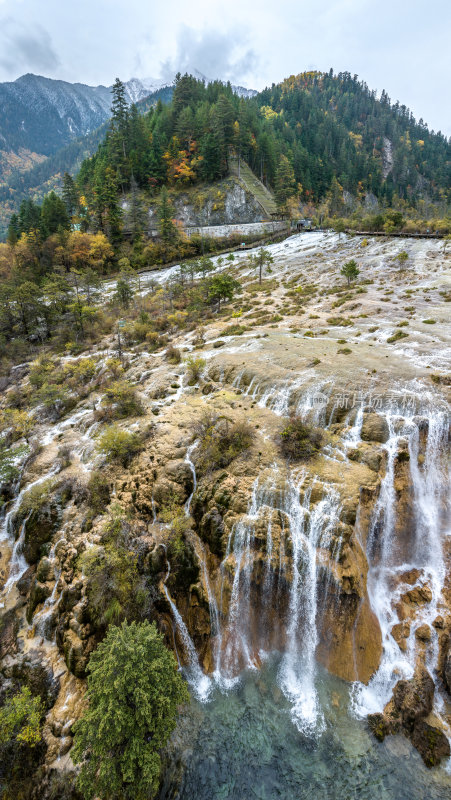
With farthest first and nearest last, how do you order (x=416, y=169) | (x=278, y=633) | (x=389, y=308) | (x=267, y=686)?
(x=416, y=169), (x=389, y=308), (x=278, y=633), (x=267, y=686)

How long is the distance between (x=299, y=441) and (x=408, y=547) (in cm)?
647

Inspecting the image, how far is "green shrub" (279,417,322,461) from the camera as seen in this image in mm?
16438

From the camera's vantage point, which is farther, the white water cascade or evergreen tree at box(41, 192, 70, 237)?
evergreen tree at box(41, 192, 70, 237)

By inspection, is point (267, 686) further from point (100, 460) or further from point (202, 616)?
point (100, 460)

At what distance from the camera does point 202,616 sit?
13.5 meters

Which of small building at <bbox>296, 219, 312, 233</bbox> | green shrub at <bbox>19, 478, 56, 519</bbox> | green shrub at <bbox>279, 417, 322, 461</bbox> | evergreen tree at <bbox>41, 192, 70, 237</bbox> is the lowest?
green shrub at <bbox>19, 478, 56, 519</bbox>

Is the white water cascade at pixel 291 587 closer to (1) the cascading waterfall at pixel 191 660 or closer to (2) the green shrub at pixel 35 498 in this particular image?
(1) the cascading waterfall at pixel 191 660

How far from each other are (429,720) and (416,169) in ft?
673

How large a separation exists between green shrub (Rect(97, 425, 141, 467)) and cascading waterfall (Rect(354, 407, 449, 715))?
12840mm

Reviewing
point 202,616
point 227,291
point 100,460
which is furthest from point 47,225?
point 202,616

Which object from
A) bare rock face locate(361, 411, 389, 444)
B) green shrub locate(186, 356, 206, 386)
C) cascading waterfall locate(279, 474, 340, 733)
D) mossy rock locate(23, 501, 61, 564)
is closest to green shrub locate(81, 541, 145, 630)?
mossy rock locate(23, 501, 61, 564)

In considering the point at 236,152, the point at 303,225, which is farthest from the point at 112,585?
the point at 236,152

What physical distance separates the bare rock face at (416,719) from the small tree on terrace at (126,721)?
269 inches

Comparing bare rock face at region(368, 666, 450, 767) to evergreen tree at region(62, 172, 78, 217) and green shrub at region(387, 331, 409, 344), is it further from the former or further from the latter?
evergreen tree at region(62, 172, 78, 217)
